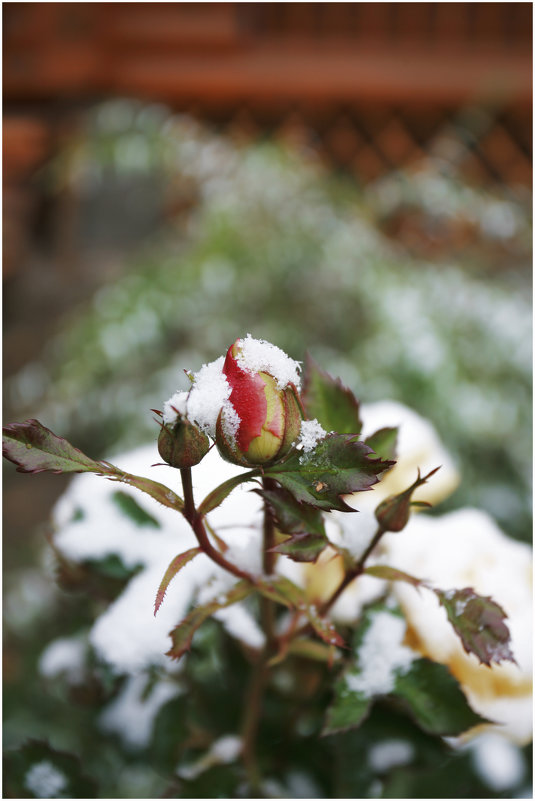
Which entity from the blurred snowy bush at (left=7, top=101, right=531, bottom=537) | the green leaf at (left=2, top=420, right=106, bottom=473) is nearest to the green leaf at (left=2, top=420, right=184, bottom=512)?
the green leaf at (left=2, top=420, right=106, bottom=473)

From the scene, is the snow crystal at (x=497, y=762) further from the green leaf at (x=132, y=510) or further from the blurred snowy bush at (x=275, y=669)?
the green leaf at (x=132, y=510)

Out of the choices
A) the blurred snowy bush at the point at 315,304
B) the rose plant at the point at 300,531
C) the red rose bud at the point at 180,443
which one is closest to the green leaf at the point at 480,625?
the rose plant at the point at 300,531

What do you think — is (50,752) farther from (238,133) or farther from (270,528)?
(238,133)

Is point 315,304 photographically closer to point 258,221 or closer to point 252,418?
point 258,221

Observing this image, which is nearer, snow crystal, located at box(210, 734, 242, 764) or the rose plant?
the rose plant

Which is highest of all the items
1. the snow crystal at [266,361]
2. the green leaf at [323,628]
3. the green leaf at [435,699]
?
the snow crystal at [266,361]

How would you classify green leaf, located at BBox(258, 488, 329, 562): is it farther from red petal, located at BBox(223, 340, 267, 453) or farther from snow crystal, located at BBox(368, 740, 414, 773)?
snow crystal, located at BBox(368, 740, 414, 773)
